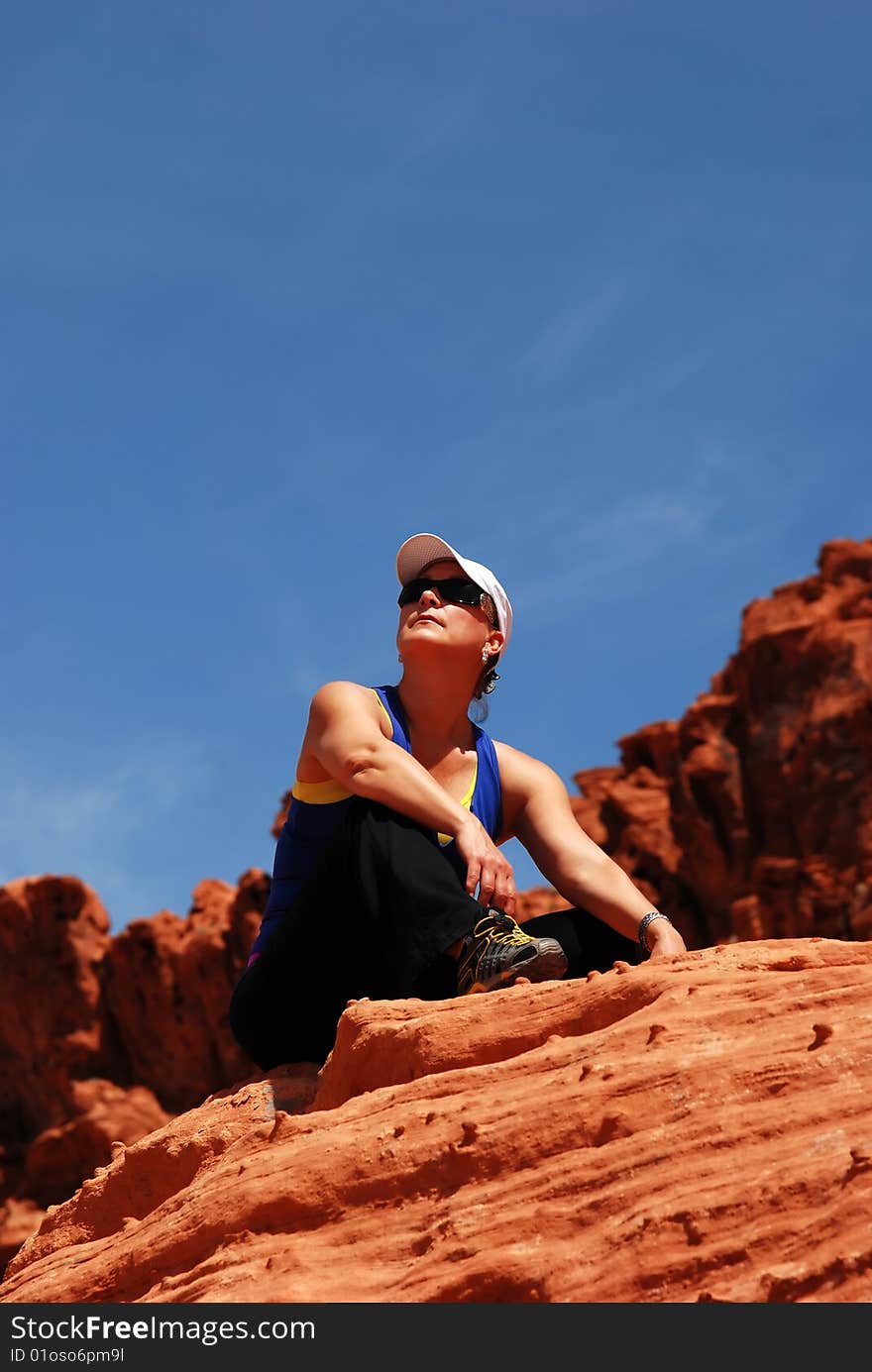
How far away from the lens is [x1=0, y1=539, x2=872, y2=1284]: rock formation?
24656 millimetres

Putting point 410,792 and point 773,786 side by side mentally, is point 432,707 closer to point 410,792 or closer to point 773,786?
point 410,792

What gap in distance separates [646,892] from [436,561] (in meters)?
21.8

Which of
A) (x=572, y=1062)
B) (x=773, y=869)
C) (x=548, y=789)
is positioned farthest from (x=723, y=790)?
(x=572, y=1062)

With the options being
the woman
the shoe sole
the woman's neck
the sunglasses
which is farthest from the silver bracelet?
the sunglasses

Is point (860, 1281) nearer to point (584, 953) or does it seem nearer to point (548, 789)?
point (584, 953)

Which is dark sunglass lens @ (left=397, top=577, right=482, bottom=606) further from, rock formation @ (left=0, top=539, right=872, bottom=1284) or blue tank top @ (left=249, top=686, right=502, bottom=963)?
rock formation @ (left=0, top=539, right=872, bottom=1284)

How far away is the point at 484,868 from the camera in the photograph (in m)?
4.24

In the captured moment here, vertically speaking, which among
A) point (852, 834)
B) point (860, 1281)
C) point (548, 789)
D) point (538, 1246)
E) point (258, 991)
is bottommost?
point (860, 1281)

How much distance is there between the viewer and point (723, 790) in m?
26.5

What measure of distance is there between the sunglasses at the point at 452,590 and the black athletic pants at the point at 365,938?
893 millimetres

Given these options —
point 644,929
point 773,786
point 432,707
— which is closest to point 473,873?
point 644,929

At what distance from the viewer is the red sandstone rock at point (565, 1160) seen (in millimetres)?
2701

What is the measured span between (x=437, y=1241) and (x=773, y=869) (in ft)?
73.9

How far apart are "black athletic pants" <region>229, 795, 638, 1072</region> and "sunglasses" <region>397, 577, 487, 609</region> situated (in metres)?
0.89
